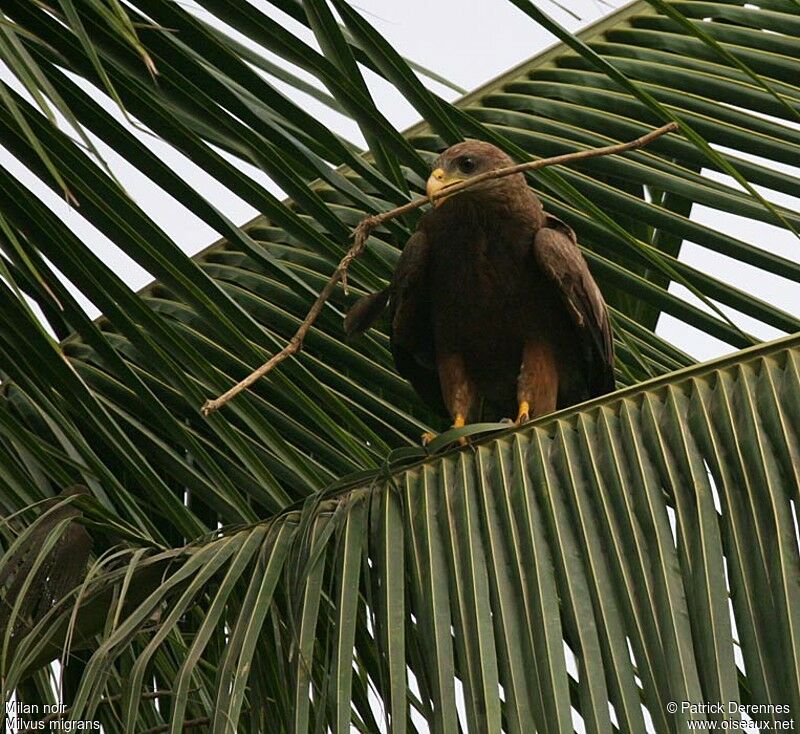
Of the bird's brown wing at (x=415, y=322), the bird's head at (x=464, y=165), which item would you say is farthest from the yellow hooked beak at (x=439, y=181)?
the bird's brown wing at (x=415, y=322)

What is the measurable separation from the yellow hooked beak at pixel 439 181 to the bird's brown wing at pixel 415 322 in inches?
8.7

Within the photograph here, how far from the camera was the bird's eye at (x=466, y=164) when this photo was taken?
3.97 metres

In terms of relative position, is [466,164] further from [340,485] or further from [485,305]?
[340,485]

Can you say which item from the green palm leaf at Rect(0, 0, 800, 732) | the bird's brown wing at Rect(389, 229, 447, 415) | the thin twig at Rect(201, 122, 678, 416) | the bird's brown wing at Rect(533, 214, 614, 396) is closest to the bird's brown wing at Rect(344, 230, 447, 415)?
the bird's brown wing at Rect(389, 229, 447, 415)

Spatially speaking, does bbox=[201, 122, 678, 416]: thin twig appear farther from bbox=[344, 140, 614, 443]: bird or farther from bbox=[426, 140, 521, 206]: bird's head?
bbox=[344, 140, 614, 443]: bird

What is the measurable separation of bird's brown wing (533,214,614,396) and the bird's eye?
0.25m

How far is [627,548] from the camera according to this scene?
2291 millimetres

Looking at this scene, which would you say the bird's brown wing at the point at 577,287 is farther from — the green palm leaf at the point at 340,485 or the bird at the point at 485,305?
the green palm leaf at the point at 340,485

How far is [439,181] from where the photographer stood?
3.73 meters

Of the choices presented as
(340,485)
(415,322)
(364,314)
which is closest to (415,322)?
(415,322)

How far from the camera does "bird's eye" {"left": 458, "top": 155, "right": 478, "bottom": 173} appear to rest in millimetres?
3975

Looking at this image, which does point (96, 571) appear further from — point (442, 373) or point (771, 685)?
point (442, 373)

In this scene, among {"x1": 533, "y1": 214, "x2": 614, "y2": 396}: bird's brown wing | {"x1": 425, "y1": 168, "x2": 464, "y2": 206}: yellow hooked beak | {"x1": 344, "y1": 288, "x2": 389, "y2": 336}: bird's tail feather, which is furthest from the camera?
{"x1": 533, "y1": 214, "x2": 614, "y2": 396}: bird's brown wing

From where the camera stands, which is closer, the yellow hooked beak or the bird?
the yellow hooked beak
